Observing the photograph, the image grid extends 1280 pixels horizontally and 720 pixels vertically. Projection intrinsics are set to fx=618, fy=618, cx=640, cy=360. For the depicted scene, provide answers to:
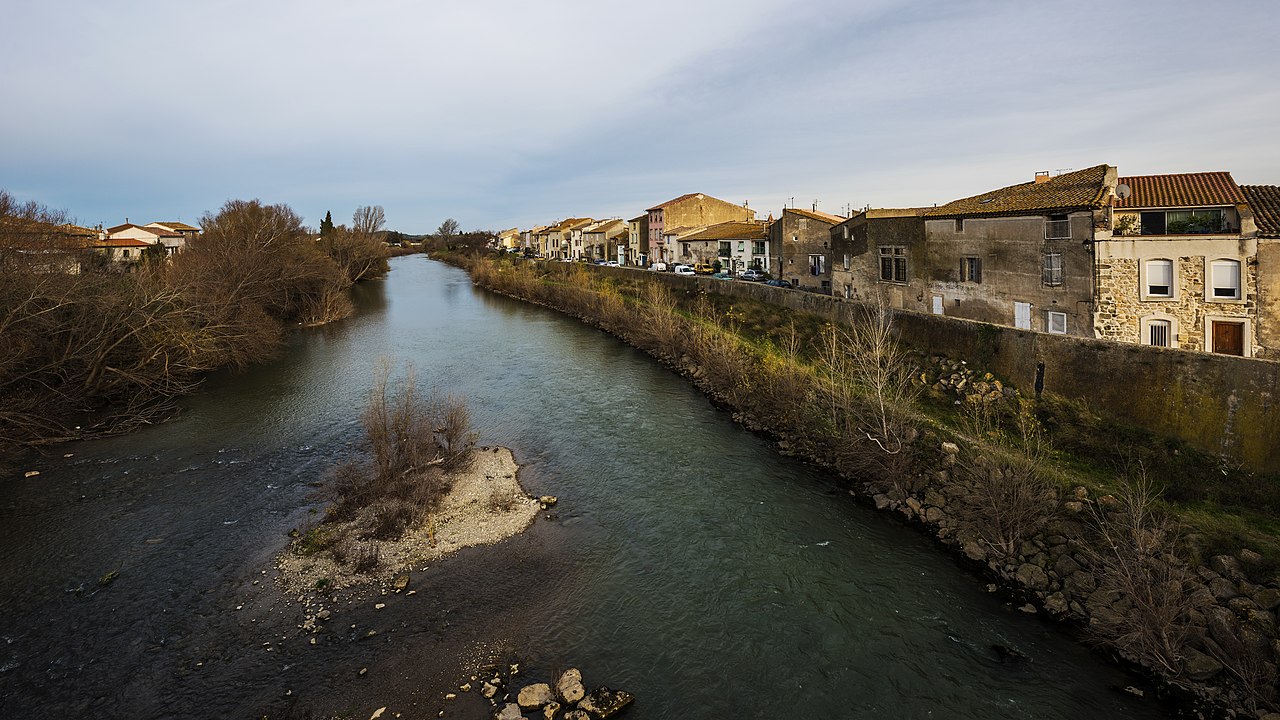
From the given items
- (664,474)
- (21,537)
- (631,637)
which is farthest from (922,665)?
(21,537)

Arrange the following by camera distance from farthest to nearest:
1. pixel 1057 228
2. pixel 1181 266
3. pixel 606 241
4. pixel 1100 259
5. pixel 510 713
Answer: pixel 606 241 → pixel 1057 228 → pixel 1100 259 → pixel 1181 266 → pixel 510 713

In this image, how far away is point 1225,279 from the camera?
47.7ft

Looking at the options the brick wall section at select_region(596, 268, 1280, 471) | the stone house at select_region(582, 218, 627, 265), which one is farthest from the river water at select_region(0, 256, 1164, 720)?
the stone house at select_region(582, 218, 627, 265)

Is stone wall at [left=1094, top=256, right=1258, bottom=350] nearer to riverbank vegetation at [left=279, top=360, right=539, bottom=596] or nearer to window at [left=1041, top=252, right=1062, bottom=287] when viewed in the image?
window at [left=1041, top=252, right=1062, bottom=287]

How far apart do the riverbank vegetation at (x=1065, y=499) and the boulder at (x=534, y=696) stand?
7.36m

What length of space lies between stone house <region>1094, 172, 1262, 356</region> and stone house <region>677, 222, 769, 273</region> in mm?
24794

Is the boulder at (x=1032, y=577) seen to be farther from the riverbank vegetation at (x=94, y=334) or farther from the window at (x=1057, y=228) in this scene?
the riverbank vegetation at (x=94, y=334)

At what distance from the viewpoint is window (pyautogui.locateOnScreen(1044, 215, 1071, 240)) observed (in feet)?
55.6

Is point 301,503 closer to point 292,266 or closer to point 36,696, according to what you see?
point 36,696

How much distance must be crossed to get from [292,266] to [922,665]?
35886 mm

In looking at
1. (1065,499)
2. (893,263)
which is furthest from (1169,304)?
(893,263)

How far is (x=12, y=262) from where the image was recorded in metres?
16.3

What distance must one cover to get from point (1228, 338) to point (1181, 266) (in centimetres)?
197

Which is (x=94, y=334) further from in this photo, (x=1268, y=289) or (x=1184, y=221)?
(x=1268, y=289)
